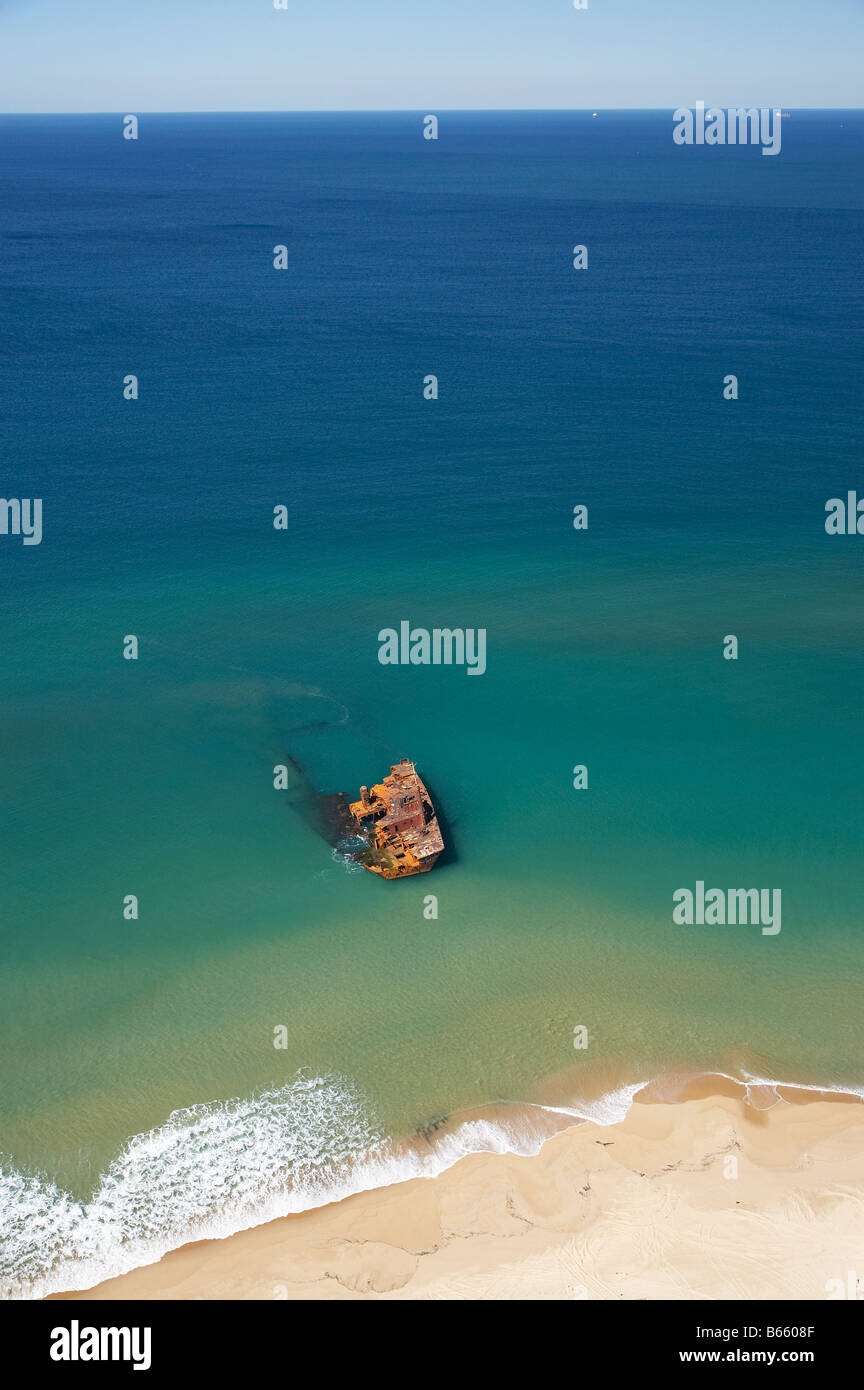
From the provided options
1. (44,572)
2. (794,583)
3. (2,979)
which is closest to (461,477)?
(794,583)

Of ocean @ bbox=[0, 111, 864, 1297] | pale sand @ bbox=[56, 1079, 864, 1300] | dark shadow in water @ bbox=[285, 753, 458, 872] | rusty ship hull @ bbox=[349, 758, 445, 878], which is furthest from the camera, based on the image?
Result: dark shadow in water @ bbox=[285, 753, 458, 872]

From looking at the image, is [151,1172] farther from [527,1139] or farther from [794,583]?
[794,583]

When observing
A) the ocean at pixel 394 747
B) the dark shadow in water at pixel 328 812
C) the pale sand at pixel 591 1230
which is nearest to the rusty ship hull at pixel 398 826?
the dark shadow in water at pixel 328 812

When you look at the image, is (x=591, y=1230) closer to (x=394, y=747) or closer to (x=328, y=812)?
(x=328, y=812)

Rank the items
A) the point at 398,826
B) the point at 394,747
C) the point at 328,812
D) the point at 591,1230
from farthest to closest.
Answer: the point at 394,747
the point at 328,812
the point at 398,826
the point at 591,1230

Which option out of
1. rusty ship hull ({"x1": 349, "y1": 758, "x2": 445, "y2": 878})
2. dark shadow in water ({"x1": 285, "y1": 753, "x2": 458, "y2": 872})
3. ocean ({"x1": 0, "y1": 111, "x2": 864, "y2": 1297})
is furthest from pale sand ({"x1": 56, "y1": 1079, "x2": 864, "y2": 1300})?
dark shadow in water ({"x1": 285, "y1": 753, "x2": 458, "y2": 872})

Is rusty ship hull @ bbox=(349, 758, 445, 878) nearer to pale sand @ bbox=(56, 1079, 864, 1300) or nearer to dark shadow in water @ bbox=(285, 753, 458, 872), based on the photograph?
dark shadow in water @ bbox=(285, 753, 458, 872)

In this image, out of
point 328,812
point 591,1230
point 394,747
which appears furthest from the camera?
point 394,747

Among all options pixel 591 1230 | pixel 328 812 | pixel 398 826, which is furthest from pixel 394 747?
pixel 591 1230
